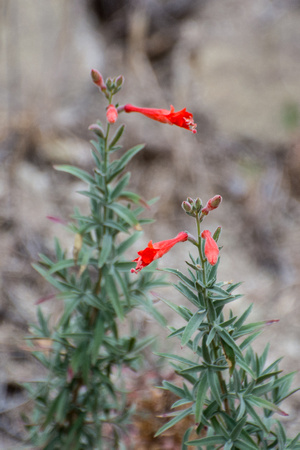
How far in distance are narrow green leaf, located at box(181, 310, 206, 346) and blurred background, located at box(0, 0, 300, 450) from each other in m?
1.01

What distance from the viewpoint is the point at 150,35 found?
5309 mm

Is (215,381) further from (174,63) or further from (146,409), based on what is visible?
(174,63)

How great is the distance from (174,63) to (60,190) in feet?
7.59

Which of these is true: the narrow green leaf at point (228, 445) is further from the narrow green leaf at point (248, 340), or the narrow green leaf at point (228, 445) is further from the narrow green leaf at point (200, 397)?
the narrow green leaf at point (248, 340)

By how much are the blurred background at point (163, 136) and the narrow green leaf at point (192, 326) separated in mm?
1007

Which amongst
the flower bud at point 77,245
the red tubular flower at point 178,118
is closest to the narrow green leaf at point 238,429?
the flower bud at point 77,245

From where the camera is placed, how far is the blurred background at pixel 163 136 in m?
3.08

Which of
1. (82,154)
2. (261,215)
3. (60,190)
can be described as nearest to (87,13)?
(82,154)

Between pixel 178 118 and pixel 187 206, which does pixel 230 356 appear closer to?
pixel 187 206

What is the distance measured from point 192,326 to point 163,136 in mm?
3217

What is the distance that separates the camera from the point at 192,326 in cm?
116

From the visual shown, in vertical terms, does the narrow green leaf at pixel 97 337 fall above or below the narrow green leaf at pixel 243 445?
above

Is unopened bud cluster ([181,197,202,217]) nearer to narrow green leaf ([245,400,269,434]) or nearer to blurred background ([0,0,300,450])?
narrow green leaf ([245,400,269,434])

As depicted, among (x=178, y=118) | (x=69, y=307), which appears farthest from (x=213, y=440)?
(x=178, y=118)
